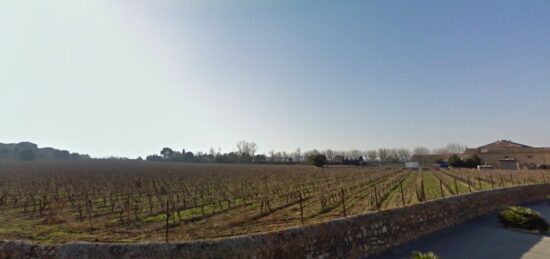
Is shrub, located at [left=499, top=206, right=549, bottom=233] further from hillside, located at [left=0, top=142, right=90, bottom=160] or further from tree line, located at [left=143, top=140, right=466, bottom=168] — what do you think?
hillside, located at [left=0, top=142, right=90, bottom=160]

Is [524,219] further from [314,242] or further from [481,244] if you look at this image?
[314,242]

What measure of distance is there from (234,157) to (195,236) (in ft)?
313

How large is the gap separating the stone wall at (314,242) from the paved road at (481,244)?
15.8 inches

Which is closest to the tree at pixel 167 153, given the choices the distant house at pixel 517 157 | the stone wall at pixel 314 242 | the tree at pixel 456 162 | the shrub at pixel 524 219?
the tree at pixel 456 162

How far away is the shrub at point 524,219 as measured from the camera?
11.8 m

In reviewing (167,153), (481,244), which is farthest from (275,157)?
(481,244)

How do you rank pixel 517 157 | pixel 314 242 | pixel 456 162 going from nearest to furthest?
pixel 314 242
pixel 456 162
pixel 517 157

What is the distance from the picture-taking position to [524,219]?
12.1 meters

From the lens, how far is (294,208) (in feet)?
49.9

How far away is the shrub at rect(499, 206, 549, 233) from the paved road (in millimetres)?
508

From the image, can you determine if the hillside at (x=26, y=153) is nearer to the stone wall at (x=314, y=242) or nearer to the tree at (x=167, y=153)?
the tree at (x=167, y=153)

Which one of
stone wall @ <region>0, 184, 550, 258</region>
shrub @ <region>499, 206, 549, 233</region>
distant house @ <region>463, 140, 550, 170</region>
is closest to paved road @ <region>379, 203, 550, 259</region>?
stone wall @ <region>0, 184, 550, 258</region>

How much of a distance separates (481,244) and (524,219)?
151 inches

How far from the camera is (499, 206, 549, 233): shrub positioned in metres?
11.8
